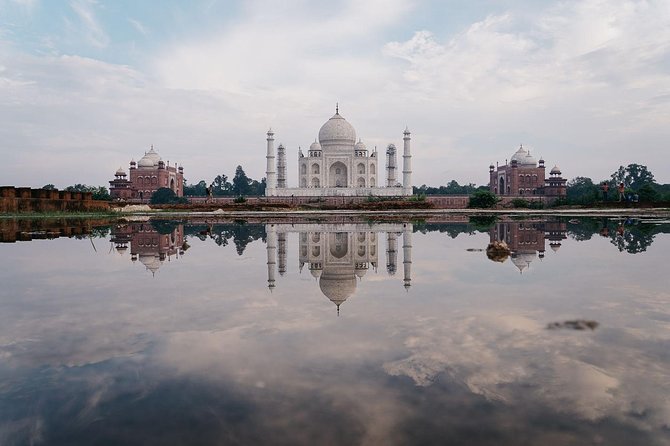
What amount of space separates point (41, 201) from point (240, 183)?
40.1m

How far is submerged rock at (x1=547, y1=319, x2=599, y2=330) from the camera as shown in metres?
3.95

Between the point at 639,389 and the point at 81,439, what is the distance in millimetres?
2811

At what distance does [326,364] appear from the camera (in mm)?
3119

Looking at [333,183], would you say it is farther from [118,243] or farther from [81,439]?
[81,439]

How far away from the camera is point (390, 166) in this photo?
58750 mm

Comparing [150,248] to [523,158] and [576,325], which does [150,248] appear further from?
[523,158]

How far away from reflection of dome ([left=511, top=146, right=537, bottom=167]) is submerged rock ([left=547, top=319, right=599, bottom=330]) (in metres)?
61.8

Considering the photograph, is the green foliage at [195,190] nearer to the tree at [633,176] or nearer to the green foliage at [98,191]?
the green foliage at [98,191]

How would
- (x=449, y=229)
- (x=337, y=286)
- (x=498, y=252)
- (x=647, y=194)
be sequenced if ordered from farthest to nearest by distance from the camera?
(x=647, y=194)
(x=449, y=229)
(x=498, y=252)
(x=337, y=286)

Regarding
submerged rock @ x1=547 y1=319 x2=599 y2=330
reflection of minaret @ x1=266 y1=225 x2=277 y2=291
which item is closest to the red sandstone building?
reflection of minaret @ x1=266 y1=225 x2=277 y2=291

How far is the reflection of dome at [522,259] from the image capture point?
748cm

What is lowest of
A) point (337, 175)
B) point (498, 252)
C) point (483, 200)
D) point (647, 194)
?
point (498, 252)

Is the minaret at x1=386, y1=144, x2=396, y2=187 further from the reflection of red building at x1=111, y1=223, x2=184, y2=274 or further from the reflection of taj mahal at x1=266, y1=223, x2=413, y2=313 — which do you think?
the reflection of red building at x1=111, y1=223, x2=184, y2=274

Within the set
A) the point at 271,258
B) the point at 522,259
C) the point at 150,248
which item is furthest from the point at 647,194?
the point at 150,248
